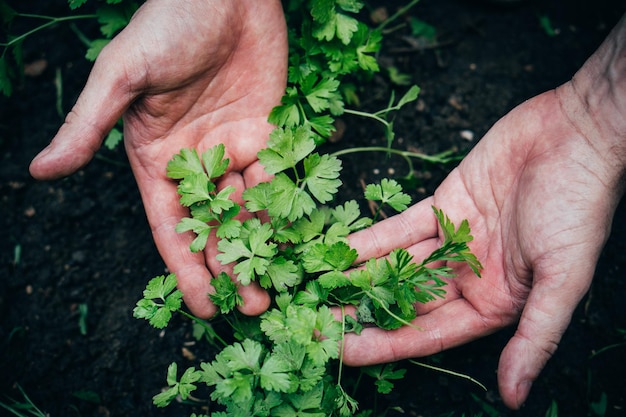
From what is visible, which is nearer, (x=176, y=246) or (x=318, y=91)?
(x=176, y=246)

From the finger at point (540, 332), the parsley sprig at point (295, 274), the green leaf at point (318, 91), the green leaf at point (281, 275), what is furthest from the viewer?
the green leaf at point (318, 91)

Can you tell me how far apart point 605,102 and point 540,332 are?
1.11 m

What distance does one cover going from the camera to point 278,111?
2.57m

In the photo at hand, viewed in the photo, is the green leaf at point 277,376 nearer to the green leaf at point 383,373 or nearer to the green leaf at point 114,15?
the green leaf at point 383,373

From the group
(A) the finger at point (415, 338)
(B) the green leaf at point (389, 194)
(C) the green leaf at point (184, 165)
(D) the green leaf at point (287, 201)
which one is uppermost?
(C) the green leaf at point (184, 165)

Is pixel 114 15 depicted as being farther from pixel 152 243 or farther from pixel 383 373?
pixel 383 373

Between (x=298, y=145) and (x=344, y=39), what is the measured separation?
0.66 metres

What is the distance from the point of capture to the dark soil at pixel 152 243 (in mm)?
2660

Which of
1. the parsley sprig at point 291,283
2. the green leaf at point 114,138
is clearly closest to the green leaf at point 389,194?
the parsley sprig at point 291,283

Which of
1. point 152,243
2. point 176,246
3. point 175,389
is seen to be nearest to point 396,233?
point 176,246

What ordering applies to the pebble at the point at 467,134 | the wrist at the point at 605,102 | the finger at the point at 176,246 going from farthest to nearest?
the pebble at the point at 467,134
the finger at the point at 176,246
the wrist at the point at 605,102

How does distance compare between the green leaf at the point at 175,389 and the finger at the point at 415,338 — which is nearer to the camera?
the green leaf at the point at 175,389

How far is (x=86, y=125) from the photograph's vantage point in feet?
7.02

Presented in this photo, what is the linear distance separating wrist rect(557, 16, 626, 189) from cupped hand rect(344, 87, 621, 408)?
0.03 meters
